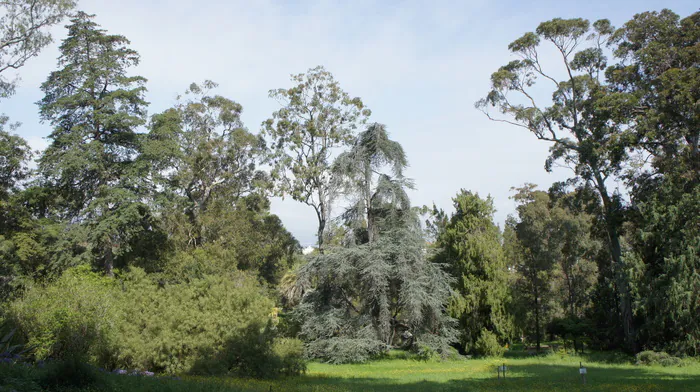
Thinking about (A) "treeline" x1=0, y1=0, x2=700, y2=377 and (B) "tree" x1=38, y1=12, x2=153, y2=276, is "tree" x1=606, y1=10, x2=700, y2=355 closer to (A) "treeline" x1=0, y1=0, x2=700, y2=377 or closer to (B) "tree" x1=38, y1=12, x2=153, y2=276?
(A) "treeline" x1=0, y1=0, x2=700, y2=377

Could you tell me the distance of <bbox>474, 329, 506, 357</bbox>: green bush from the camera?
24234 mm

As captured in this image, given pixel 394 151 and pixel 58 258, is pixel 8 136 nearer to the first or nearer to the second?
pixel 58 258

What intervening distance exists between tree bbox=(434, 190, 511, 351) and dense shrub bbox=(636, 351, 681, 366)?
19.5ft

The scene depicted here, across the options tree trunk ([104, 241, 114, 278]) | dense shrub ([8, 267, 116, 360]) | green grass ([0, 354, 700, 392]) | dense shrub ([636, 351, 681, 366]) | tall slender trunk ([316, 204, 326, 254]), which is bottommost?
green grass ([0, 354, 700, 392])

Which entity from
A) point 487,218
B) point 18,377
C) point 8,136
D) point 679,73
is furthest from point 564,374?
point 8,136

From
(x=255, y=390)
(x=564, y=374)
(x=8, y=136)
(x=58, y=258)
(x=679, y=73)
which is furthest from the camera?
(x=8, y=136)

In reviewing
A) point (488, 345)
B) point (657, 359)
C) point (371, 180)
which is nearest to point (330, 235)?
point (371, 180)

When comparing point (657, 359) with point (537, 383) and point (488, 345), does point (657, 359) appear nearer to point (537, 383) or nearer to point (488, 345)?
point (488, 345)

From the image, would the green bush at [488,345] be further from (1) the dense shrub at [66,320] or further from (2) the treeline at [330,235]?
(1) the dense shrub at [66,320]

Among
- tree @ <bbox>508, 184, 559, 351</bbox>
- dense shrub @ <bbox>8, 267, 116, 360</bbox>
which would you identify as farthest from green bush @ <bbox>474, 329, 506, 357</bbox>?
dense shrub @ <bbox>8, 267, 116, 360</bbox>

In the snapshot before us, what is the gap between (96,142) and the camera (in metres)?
27.2

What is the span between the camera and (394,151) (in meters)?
25.8

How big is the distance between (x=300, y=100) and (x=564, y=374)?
22.7 meters

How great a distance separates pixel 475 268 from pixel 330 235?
817cm
